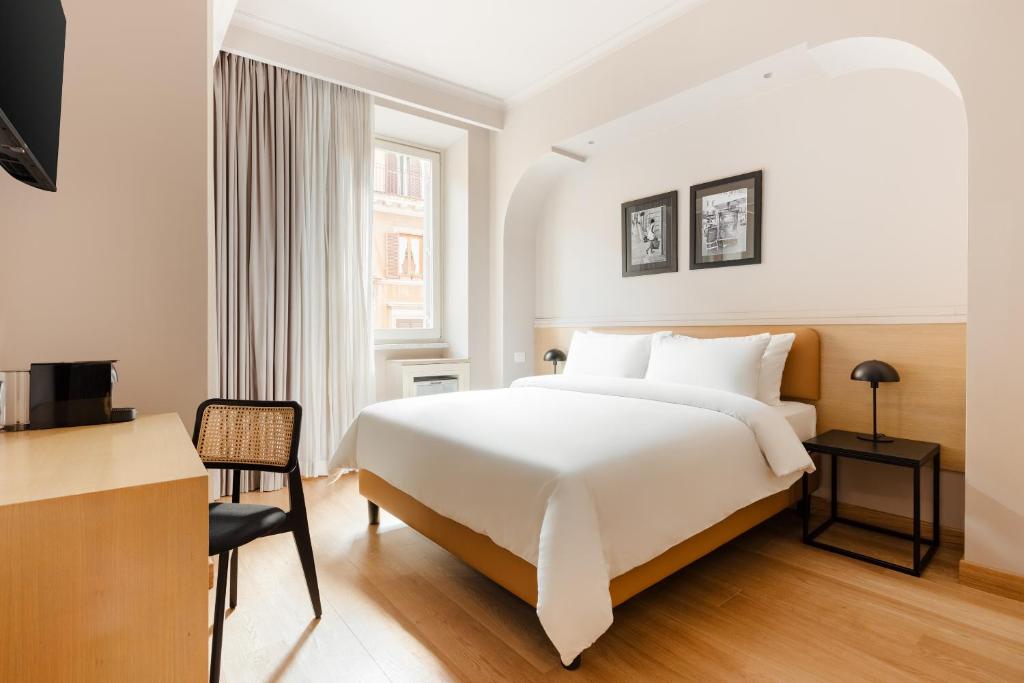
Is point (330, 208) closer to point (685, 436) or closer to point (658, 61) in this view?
point (658, 61)

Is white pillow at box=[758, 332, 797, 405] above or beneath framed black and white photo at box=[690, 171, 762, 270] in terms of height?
beneath

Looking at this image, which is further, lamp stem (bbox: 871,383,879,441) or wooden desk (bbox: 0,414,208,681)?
lamp stem (bbox: 871,383,879,441)

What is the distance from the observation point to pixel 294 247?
3416 mm

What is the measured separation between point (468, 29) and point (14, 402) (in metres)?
3.01

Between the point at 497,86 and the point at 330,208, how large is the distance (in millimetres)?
1625

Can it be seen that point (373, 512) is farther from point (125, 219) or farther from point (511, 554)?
point (125, 219)

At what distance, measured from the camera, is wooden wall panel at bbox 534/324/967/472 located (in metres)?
2.36

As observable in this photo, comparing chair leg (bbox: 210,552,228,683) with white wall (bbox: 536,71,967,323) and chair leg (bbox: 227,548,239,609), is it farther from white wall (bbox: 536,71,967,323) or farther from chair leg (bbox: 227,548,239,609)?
white wall (bbox: 536,71,967,323)

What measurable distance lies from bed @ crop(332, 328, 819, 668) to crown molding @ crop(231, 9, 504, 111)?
248 centimetres

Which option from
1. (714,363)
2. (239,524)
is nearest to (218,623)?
(239,524)

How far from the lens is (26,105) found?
3.57 ft

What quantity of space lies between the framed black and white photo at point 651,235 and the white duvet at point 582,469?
1202 millimetres

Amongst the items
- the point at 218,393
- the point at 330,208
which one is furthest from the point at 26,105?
the point at 330,208

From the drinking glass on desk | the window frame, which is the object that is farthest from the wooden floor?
the window frame
